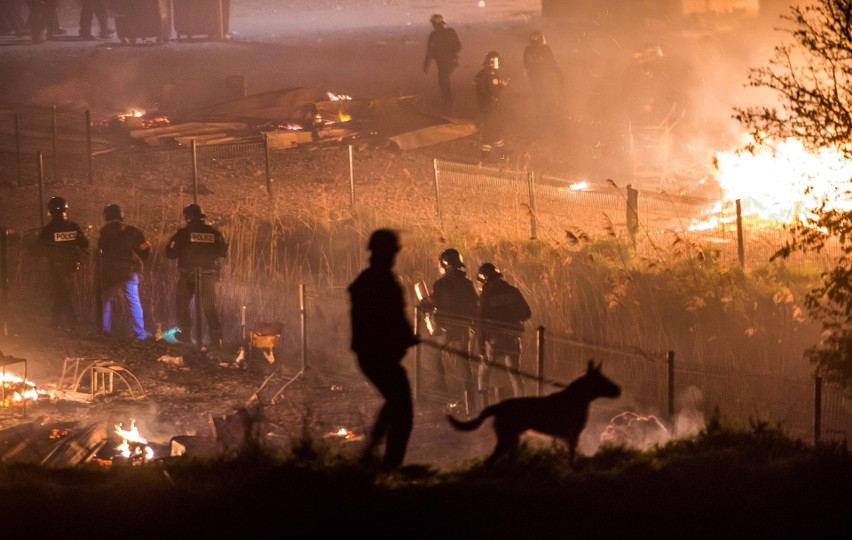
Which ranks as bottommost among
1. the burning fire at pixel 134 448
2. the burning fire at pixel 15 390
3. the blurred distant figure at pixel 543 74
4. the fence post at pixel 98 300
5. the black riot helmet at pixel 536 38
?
the burning fire at pixel 134 448

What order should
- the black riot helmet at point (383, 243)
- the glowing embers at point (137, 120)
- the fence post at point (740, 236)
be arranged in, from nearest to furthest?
the black riot helmet at point (383, 243) < the fence post at point (740, 236) < the glowing embers at point (137, 120)

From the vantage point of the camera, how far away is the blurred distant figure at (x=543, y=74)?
25.5 meters

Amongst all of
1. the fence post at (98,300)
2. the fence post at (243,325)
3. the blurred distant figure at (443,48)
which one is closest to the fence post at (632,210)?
the fence post at (243,325)

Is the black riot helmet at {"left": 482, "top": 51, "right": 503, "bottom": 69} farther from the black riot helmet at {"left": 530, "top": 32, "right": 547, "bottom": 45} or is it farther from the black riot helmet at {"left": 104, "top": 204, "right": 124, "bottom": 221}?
the black riot helmet at {"left": 104, "top": 204, "right": 124, "bottom": 221}

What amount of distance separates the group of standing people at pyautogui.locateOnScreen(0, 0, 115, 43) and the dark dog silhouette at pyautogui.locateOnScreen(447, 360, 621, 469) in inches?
1274

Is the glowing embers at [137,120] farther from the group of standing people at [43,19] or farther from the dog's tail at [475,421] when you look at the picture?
the dog's tail at [475,421]

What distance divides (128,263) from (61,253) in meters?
0.89

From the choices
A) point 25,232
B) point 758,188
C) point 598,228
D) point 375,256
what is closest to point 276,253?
point 25,232

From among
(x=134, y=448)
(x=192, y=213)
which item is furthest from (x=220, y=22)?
(x=134, y=448)

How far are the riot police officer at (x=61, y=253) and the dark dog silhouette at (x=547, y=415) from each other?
8.63 metres

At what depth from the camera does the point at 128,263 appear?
15258 mm

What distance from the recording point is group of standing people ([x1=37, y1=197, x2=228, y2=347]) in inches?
584

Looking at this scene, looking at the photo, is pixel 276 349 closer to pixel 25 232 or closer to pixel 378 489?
pixel 25 232

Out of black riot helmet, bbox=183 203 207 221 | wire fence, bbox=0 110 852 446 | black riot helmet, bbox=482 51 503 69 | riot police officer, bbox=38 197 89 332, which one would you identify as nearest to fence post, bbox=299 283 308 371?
wire fence, bbox=0 110 852 446
